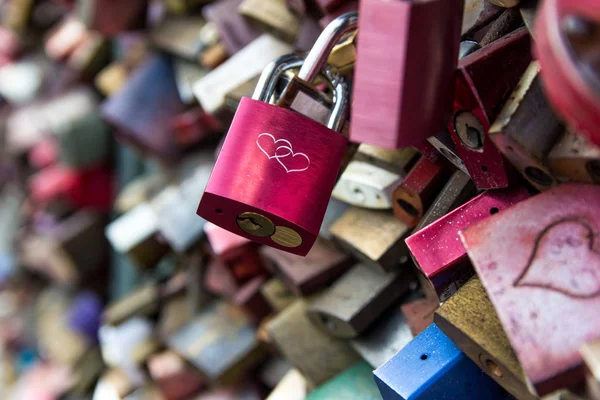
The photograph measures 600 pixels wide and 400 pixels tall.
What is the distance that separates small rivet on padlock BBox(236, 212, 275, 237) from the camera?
2.01 ft

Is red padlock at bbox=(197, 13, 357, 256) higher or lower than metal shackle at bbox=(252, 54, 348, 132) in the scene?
lower

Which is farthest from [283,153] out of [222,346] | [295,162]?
[222,346]

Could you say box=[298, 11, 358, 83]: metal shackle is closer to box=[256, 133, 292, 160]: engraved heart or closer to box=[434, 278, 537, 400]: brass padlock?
box=[256, 133, 292, 160]: engraved heart

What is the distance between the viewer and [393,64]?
51 centimetres

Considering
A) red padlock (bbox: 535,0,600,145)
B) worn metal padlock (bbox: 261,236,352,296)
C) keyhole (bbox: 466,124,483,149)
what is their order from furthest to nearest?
worn metal padlock (bbox: 261,236,352,296), keyhole (bbox: 466,124,483,149), red padlock (bbox: 535,0,600,145)

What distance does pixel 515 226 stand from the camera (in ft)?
1.73

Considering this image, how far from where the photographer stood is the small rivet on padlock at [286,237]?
620 millimetres

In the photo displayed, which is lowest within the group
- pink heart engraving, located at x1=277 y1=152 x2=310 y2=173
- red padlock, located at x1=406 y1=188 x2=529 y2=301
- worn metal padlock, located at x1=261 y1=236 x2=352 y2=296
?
worn metal padlock, located at x1=261 y1=236 x2=352 y2=296

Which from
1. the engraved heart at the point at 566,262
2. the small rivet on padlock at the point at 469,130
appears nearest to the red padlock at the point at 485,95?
the small rivet on padlock at the point at 469,130

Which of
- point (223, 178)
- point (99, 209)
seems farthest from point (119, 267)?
point (223, 178)

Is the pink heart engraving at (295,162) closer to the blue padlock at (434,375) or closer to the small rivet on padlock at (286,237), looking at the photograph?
the small rivet on padlock at (286,237)

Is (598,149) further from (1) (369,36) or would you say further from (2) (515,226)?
(1) (369,36)

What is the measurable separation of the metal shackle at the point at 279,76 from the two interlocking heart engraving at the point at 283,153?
58mm

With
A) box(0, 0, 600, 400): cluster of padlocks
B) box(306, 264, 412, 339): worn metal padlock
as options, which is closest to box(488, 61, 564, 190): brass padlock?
box(0, 0, 600, 400): cluster of padlocks
